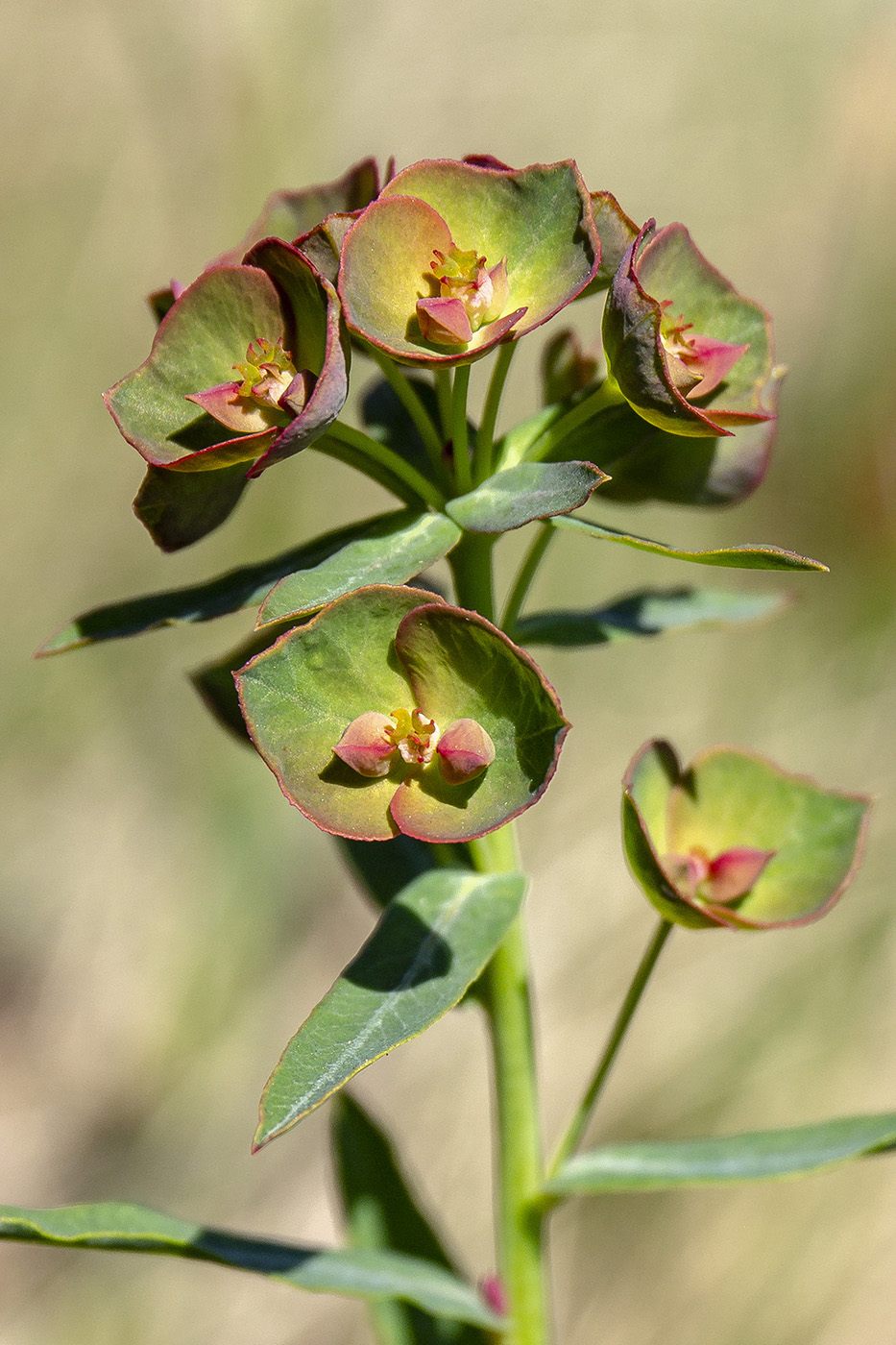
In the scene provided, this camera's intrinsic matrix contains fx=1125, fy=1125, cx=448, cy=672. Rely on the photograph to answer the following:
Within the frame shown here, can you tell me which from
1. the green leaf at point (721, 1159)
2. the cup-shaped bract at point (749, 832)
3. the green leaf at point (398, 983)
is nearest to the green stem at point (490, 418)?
the cup-shaped bract at point (749, 832)

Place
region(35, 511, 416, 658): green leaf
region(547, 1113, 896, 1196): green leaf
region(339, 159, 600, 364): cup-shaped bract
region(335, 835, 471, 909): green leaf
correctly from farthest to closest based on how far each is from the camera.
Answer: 1. region(335, 835, 471, 909): green leaf
2. region(547, 1113, 896, 1196): green leaf
3. region(35, 511, 416, 658): green leaf
4. region(339, 159, 600, 364): cup-shaped bract

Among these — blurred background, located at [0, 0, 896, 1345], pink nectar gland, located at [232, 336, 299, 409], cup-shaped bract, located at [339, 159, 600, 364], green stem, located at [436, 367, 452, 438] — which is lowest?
blurred background, located at [0, 0, 896, 1345]

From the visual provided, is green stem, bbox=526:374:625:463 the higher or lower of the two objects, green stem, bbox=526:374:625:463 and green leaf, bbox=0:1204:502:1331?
the higher

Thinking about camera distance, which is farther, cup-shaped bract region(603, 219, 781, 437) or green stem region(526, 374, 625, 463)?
green stem region(526, 374, 625, 463)

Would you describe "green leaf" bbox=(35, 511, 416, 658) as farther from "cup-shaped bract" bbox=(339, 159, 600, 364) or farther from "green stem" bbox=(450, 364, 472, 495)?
"cup-shaped bract" bbox=(339, 159, 600, 364)

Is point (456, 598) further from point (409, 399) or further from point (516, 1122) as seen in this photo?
point (516, 1122)

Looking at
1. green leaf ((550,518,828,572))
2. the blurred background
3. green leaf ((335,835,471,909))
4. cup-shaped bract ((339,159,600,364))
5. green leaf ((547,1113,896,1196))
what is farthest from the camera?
the blurred background

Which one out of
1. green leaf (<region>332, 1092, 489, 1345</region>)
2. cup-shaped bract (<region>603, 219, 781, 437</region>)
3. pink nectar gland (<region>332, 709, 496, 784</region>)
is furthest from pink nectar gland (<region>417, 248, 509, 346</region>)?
green leaf (<region>332, 1092, 489, 1345</region>)
